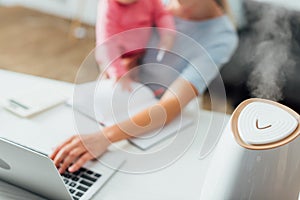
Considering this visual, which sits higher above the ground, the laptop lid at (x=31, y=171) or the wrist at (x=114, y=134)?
the laptop lid at (x=31, y=171)

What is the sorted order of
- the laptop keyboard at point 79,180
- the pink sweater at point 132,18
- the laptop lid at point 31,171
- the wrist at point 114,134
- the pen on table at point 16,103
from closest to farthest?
the laptop lid at point 31,171 < the laptop keyboard at point 79,180 < the wrist at point 114,134 < the pen on table at point 16,103 < the pink sweater at point 132,18

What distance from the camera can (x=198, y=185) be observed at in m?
0.96

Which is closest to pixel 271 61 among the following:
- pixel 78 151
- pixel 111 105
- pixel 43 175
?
pixel 111 105

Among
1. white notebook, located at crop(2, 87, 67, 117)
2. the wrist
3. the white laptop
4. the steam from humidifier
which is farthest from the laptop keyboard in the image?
the steam from humidifier

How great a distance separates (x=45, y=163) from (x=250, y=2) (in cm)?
189

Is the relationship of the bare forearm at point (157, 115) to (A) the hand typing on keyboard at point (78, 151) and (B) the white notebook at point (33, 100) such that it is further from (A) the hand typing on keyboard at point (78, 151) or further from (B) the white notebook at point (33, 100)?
(B) the white notebook at point (33, 100)

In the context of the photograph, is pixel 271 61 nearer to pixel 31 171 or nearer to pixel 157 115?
pixel 157 115

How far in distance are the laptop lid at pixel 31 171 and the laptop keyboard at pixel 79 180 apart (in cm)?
5

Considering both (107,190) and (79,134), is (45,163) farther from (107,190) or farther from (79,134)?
(79,134)

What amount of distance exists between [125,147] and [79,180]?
0.17m

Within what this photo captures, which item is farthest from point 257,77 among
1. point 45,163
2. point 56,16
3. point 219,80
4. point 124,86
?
point 56,16

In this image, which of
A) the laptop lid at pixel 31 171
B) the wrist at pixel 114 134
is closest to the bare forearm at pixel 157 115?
the wrist at pixel 114 134

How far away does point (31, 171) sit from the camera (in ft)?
2.76

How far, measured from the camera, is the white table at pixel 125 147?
923 mm
